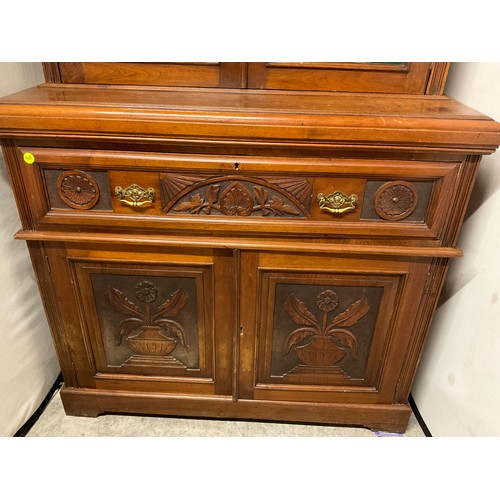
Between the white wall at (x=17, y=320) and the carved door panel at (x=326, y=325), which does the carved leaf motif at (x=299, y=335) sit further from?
the white wall at (x=17, y=320)

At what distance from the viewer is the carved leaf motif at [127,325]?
3.34ft

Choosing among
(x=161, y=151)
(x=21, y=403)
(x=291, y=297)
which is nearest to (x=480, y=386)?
(x=291, y=297)

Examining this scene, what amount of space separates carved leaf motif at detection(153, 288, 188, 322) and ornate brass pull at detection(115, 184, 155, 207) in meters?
0.24

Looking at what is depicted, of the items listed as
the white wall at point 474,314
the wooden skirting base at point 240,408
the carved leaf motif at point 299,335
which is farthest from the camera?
the wooden skirting base at point 240,408

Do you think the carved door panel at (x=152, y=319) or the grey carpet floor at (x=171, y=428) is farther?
the grey carpet floor at (x=171, y=428)

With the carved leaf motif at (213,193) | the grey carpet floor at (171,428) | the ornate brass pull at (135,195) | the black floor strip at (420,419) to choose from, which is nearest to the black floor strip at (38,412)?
the grey carpet floor at (171,428)

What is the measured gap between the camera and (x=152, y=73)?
3.05 feet

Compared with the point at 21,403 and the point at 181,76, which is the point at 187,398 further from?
the point at 181,76

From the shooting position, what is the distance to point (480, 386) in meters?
0.94

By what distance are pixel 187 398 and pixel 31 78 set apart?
37.7 inches

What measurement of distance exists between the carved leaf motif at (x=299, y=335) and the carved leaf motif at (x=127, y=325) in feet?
1.25

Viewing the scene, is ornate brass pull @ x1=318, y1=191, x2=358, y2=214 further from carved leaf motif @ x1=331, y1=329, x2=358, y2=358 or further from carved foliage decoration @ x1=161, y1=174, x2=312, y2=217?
carved leaf motif @ x1=331, y1=329, x2=358, y2=358

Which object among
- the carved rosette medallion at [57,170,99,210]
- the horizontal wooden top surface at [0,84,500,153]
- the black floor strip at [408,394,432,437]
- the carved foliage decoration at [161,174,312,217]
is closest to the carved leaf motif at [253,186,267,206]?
the carved foliage decoration at [161,174,312,217]

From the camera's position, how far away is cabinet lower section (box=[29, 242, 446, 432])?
93 centimetres
